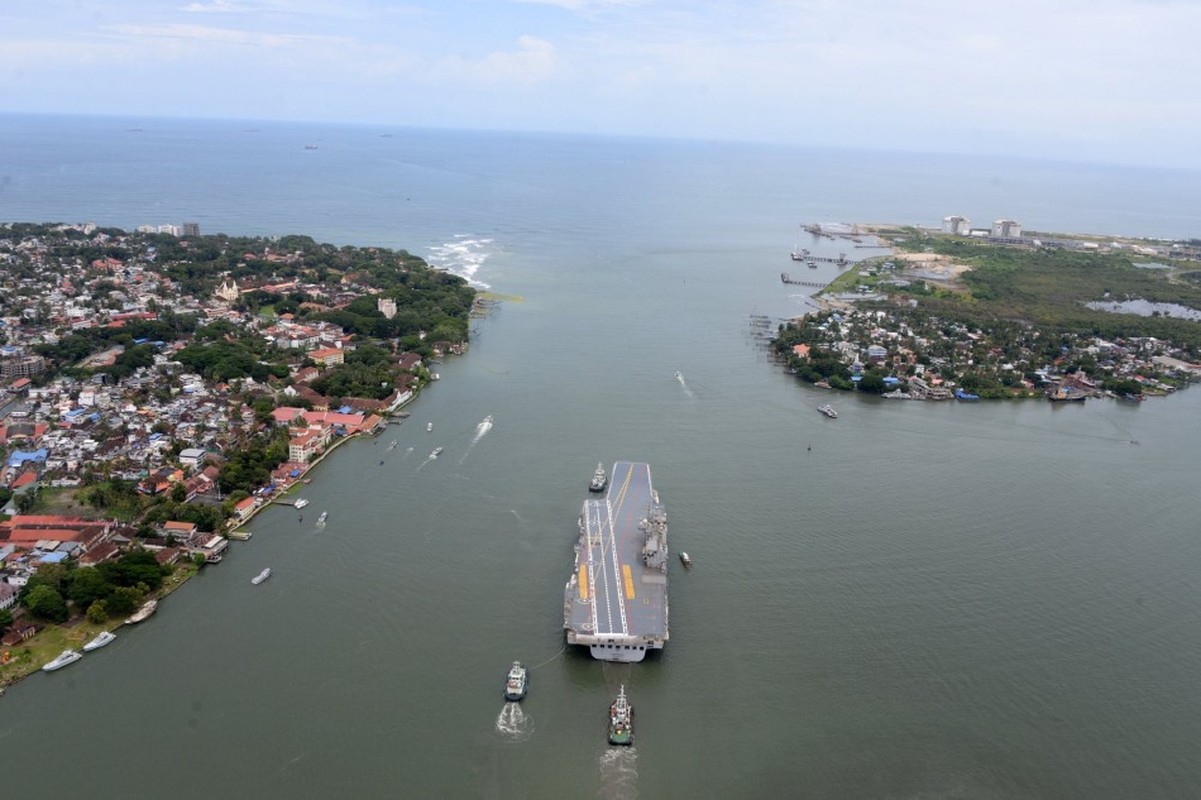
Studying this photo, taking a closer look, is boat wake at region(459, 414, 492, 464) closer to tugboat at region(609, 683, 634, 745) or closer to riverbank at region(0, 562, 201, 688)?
riverbank at region(0, 562, 201, 688)

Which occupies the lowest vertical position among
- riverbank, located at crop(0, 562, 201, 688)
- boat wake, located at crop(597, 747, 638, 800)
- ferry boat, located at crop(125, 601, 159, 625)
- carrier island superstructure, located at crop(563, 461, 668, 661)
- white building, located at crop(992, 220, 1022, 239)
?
boat wake, located at crop(597, 747, 638, 800)

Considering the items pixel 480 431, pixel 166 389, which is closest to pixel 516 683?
pixel 480 431

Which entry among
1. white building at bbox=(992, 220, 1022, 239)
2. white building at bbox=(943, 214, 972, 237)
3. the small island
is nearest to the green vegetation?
the small island

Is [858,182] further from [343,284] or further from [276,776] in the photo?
[276,776]

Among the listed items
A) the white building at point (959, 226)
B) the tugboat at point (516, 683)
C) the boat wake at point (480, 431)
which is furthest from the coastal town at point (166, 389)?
the white building at point (959, 226)

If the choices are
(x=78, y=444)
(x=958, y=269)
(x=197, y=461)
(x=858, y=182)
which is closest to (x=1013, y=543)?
(x=197, y=461)

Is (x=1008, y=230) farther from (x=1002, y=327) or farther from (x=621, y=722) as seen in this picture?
(x=621, y=722)
